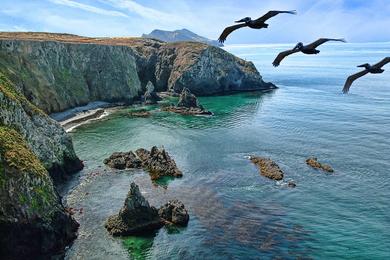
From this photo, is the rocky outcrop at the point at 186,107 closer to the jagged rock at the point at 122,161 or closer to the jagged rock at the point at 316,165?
the jagged rock at the point at 122,161

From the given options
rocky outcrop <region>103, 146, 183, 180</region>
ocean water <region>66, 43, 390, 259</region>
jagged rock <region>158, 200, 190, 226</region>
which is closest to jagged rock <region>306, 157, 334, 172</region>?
ocean water <region>66, 43, 390, 259</region>

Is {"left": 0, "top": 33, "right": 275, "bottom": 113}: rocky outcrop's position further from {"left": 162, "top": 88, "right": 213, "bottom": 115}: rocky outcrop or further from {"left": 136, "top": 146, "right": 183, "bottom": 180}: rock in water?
{"left": 136, "top": 146, "right": 183, "bottom": 180}: rock in water

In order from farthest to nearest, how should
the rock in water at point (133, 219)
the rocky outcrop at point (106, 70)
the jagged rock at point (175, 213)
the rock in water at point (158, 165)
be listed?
the rocky outcrop at point (106, 70), the rock in water at point (158, 165), the jagged rock at point (175, 213), the rock in water at point (133, 219)

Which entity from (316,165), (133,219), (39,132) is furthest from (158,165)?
(316,165)

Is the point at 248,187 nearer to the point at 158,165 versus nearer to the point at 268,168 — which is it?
the point at 268,168

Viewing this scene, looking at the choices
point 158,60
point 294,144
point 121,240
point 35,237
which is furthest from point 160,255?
point 158,60

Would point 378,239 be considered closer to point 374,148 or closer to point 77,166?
point 374,148

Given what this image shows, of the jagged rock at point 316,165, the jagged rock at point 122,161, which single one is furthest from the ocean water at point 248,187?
the jagged rock at point 122,161
